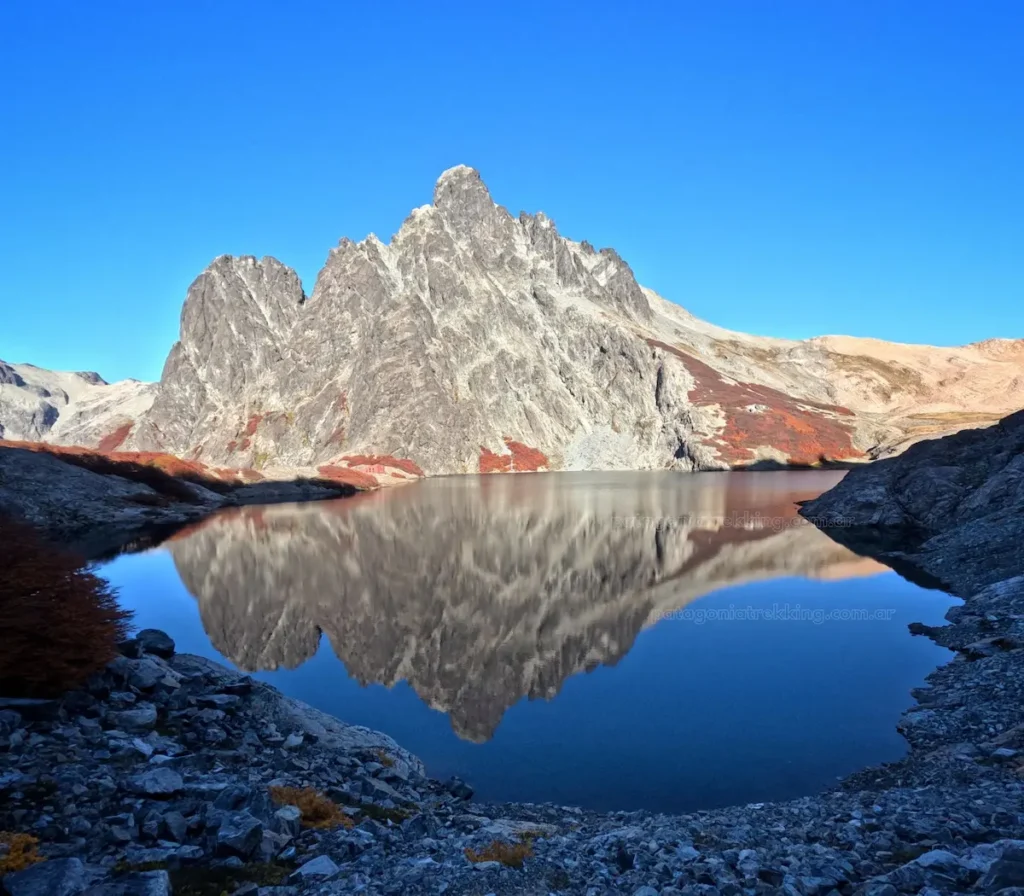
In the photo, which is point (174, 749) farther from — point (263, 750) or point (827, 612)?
point (827, 612)

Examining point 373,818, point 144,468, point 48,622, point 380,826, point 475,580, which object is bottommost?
point 373,818

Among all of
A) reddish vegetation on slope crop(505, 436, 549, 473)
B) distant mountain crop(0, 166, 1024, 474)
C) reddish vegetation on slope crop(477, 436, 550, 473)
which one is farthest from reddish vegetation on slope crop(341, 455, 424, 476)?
reddish vegetation on slope crop(505, 436, 549, 473)

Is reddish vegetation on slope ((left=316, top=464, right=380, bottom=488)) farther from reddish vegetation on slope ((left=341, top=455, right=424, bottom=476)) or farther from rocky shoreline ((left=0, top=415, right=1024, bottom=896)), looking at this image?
rocky shoreline ((left=0, top=415, right=1024, bottom=896))

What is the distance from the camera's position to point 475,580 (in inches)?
1609

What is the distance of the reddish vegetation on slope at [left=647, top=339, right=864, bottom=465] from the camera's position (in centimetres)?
15662

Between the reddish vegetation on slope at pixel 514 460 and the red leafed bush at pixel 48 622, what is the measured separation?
139867 mm

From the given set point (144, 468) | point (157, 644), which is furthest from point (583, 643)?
point (144, 468)

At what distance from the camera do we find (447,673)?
25.2 m

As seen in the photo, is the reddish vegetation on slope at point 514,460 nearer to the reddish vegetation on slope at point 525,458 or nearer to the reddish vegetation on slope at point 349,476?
the reddish vegetation on slope at point 525,458

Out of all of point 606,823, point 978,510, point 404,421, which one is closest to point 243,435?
point 404,421

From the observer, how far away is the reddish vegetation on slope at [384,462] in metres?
144

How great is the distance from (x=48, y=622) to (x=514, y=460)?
14556cm

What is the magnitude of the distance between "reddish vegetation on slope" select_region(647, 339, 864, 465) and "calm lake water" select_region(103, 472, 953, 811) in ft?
331

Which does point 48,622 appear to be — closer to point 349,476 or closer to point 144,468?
point 144,468
